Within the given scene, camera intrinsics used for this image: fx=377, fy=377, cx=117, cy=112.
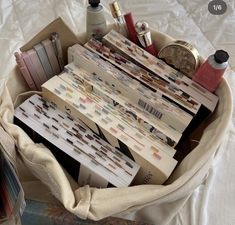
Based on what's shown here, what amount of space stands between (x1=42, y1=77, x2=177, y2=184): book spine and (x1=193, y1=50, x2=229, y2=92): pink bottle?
0.37 feet

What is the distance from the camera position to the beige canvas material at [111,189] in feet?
1.41

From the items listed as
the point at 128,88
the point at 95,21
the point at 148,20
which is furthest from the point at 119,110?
the point at 148,20

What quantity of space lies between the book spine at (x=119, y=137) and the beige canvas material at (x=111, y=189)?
23 millimetres

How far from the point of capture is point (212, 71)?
485 mm

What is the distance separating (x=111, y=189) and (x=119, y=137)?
0.06 metres

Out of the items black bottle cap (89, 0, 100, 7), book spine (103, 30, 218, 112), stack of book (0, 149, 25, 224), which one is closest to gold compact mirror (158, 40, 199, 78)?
book spine (103, 30, 218, 112)

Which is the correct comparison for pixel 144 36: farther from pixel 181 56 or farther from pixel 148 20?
pixel 148 20

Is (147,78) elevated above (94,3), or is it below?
below

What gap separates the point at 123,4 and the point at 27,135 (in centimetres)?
48

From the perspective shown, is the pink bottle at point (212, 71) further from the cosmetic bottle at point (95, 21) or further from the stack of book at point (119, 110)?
the cosmetic bottle at point (95, 21)

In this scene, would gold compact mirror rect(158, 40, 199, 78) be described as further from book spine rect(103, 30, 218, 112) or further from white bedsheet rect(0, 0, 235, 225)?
white bedsheet rect(0, 0, 235, 225)

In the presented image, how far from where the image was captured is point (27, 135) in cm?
49

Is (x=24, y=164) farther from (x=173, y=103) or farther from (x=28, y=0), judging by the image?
(x=28, y=0)

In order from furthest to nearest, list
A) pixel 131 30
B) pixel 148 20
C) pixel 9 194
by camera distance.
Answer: pixel 148 20 < pixel 131 30 < pixel 9 194
